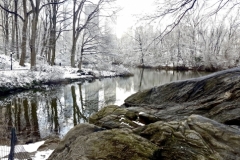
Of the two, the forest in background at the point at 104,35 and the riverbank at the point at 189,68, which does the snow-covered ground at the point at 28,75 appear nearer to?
the forest in background at the point at 104,35

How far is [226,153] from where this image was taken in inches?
88.7

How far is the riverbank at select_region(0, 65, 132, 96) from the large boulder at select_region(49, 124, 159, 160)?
1097 centimetres

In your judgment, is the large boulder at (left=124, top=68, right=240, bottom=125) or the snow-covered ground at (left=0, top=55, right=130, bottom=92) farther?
the snow-covered ground at (left=0, top=55, right=130, bottom=92)

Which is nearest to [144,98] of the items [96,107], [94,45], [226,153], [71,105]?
[226,153]

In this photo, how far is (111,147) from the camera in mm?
2467

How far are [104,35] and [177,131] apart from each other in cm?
2167

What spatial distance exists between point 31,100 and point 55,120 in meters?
Result: 3.65

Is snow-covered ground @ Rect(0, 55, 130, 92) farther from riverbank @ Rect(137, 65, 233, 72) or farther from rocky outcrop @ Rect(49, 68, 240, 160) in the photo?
riverbank @ Rect(137, 65, 233, 72)

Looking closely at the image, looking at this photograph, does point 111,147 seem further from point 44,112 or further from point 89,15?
point 89,15

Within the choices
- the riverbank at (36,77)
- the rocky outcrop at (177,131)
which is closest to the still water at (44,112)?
the riverbank at (36,77)

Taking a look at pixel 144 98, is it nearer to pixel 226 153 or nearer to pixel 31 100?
pixel 226 153

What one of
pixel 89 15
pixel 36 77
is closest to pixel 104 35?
pixel 89 15

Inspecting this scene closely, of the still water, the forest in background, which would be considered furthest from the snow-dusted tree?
the still water

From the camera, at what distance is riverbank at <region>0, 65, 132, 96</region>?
497 inches
